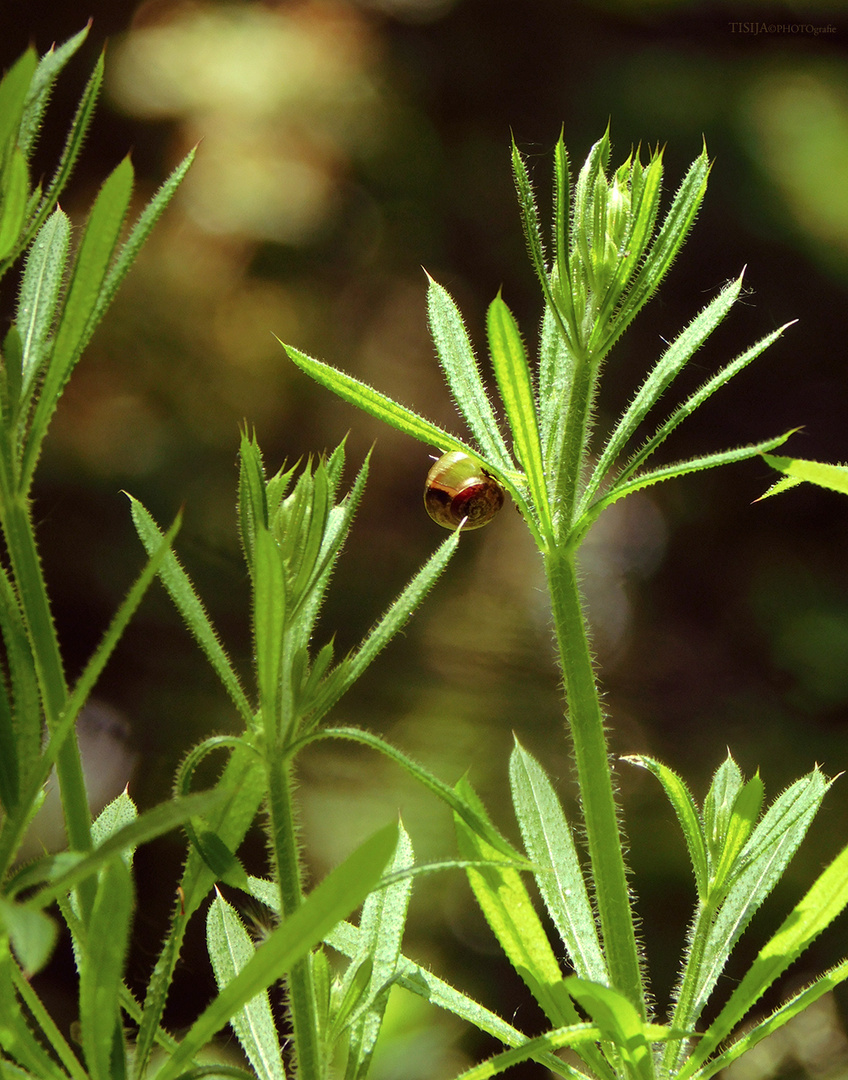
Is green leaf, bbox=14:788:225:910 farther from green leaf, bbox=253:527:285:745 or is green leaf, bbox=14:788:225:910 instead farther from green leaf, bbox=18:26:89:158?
green leaf, bbox=18:26:89:158

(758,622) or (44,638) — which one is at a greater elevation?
(758,622)

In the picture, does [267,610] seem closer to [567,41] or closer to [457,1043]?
[457,1043]

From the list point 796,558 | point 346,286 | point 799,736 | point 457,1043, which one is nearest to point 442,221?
point 346,286

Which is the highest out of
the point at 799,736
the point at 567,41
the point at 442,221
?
the point at 567,41

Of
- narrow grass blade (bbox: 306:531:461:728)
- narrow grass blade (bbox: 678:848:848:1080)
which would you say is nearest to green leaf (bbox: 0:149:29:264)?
narrow grass blade (bbox: 306:531:461:728)

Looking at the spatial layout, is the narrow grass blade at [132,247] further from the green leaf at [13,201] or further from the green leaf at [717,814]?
the green leaf at [717,814]

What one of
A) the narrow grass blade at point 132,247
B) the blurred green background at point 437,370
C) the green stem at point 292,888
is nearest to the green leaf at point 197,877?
the green stem at point 292,888

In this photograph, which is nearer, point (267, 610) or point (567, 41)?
point (267, 610)
